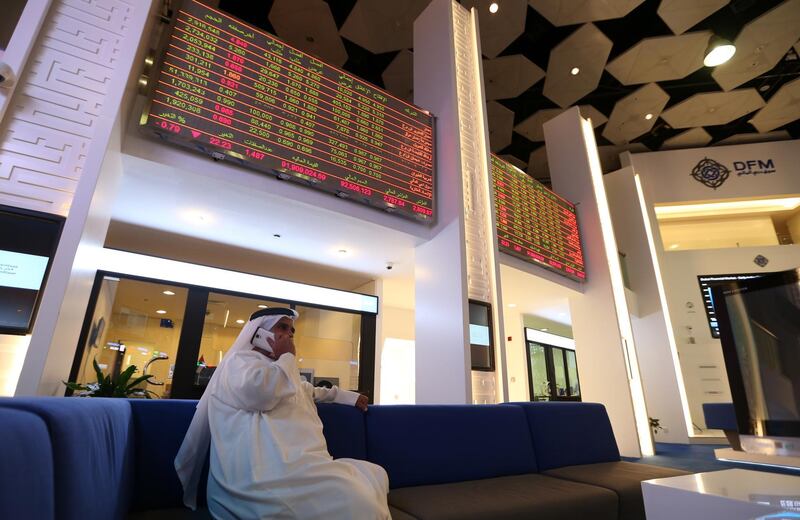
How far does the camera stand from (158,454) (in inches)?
62.6

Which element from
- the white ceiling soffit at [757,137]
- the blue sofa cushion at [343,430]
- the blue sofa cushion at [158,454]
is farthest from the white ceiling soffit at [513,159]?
the blue sofa cushion at [158,454]

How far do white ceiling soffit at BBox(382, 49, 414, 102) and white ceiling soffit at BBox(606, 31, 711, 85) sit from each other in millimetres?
3490

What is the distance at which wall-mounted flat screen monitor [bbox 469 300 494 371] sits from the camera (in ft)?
12.2

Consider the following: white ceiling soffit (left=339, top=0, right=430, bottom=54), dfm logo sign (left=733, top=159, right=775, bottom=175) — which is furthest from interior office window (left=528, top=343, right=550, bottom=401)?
white ceiling soffit (left=339, top=0, right=430, bottom=54)

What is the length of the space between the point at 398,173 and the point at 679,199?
26.9 feet

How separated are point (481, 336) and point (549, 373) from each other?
21.7 ft

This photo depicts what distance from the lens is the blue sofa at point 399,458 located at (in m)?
0.71

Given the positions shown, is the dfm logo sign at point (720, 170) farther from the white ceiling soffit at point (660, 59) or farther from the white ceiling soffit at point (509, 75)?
the white ceiling soffit at point (509, 75)

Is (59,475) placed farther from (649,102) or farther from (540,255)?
(649,102)

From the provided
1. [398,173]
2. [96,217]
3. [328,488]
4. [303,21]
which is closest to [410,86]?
[303,21]

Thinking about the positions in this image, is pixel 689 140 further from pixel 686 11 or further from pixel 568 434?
pixel 568 434

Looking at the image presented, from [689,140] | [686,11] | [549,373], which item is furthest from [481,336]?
[689,140]

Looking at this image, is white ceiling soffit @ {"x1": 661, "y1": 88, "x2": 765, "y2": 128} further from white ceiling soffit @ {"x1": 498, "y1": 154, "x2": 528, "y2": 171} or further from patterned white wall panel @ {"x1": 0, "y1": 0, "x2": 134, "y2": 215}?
patterned white wall panel @ {"x1": 0, "y1": 0, "x2": 134, "y2": 215}

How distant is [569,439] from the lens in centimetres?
270
